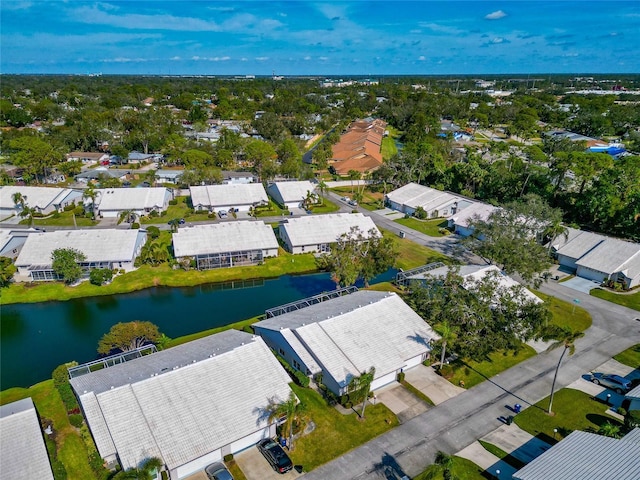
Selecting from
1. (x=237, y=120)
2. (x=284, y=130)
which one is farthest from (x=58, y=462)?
(x=237, y=120)

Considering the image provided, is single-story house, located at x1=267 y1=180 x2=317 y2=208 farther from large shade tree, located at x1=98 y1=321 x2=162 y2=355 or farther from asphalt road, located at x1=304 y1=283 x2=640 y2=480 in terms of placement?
asphalt road, located at x1=304 y1=283 x2=640 y2=480

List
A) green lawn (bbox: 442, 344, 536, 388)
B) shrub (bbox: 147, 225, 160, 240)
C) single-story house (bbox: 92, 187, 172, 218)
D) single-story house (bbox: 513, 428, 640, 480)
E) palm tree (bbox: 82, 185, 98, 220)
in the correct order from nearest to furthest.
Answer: single-story house (bbox: 513, 428, 640, 480)
green lawn (bbox: 442, 344, 536, 388)
shrub (bbox: 147, 225, 160, 240)
palm tree (bbox: 82, 185, 98, 220)
single-story house (bbox: 92, 187, 172, 218)

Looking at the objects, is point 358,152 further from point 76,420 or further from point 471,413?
point 76,420

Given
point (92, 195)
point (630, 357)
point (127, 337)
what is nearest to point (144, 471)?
point (127, 337)

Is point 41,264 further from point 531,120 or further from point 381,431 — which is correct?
point 531,120

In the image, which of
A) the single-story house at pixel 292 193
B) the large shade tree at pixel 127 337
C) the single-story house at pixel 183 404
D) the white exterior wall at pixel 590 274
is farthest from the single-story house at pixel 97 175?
the white exterior wall at pixel 590 274

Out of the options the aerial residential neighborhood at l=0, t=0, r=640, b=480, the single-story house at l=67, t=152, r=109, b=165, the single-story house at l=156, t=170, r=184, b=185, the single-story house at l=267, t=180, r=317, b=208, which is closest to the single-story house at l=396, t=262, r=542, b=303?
the aerial residential neighborhood at l=0, t=0, r=640, b=480
